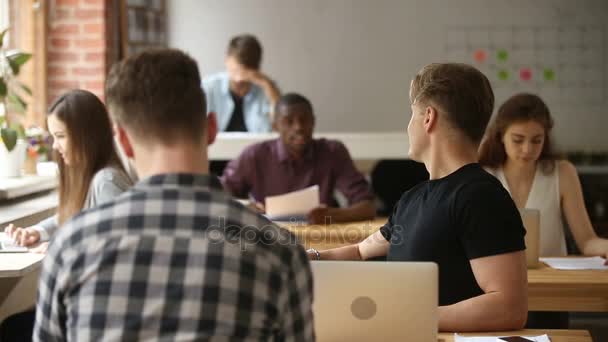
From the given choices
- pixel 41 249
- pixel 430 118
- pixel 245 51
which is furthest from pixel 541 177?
pixel 245 51

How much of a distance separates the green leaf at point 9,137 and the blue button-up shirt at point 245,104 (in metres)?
1.73

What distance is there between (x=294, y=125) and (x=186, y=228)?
8.98 feet

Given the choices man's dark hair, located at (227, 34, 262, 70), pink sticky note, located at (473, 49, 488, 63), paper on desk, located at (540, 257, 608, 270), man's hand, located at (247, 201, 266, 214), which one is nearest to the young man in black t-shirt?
paper on desk, located at (540, 257, 608, 270)

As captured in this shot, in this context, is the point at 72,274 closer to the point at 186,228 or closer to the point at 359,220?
the point at 186,228

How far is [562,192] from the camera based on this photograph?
10.1ft

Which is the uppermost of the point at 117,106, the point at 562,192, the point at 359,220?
the point at 117,106

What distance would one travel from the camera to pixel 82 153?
274 centimetres

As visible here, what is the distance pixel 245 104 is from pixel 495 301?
3.77 m

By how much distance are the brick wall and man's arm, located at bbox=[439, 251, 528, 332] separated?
3.89m

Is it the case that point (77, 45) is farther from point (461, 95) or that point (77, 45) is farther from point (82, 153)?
point (461, 95)

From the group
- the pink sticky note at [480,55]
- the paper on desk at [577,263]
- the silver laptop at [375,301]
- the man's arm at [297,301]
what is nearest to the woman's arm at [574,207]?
the paper on desk at [577,263]

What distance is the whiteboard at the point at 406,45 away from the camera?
670 cm

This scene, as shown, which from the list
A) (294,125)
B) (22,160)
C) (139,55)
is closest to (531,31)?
(294,125)

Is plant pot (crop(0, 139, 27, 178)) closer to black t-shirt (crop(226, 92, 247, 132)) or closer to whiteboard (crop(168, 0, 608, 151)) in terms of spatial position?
black t-shirt (crop(226, 92, 247, 132))
